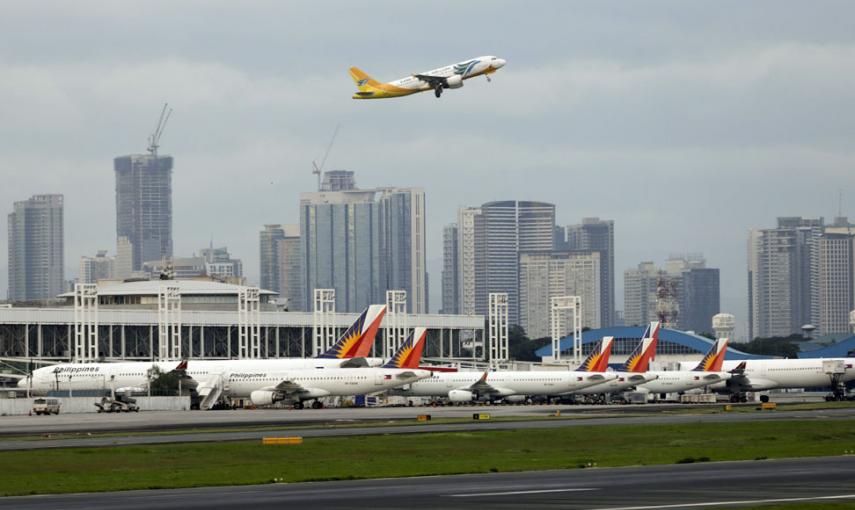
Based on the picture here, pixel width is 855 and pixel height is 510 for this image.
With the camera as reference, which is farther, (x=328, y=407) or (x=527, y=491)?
(x=328, y=407)

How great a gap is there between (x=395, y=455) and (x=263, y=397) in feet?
220

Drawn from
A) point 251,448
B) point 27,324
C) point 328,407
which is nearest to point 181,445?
point 251,448

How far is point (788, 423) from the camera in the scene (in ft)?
282

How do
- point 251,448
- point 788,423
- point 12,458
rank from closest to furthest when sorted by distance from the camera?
point 12,458
point 251,448
point 788,423

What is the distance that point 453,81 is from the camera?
4432 inches

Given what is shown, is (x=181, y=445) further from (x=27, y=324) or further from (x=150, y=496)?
(x=27, y=324)

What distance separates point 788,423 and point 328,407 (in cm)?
5824

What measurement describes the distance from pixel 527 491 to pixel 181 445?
30337mm

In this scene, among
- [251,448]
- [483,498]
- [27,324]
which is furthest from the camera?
[27,324]

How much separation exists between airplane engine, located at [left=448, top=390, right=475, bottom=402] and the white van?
1601 inches

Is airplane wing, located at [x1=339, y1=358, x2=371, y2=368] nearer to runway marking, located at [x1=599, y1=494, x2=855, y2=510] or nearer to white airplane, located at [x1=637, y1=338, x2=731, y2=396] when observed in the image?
white airplane, located at [x1=637, y1=338, x2=731, y2=396]

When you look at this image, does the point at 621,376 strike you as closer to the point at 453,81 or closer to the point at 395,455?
the point at 453,81

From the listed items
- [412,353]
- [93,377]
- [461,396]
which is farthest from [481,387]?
[93,377]

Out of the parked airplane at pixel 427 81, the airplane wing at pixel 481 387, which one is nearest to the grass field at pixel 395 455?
the parked airplane at pixel 427 81
